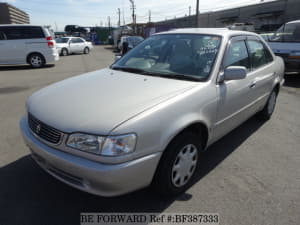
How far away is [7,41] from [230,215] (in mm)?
12204

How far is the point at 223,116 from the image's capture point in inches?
111

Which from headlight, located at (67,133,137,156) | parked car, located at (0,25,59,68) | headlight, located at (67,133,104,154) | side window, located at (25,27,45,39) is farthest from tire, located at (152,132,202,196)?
side window, located at (25,27,45,39)

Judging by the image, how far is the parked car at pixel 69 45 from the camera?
18.7 metres

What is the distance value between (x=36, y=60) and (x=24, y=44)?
35.6 inches

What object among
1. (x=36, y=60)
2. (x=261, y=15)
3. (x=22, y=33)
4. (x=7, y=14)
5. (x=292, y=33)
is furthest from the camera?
(x=261, y=15)

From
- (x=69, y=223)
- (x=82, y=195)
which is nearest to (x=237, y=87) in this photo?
(x=82, y=195)

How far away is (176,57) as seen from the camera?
302 cm

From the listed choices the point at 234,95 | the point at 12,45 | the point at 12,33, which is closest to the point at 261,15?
the point at 12,33

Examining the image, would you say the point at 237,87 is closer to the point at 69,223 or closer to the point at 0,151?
the point at 69,223

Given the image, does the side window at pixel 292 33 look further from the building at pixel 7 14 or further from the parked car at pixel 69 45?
the building at pixel 7 14

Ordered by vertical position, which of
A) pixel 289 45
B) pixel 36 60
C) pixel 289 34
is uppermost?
pixel 289 34

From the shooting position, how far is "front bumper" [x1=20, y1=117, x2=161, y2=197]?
1807 millimetres

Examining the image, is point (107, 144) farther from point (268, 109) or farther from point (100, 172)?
point (268, 109)

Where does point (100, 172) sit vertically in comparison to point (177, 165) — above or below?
above
